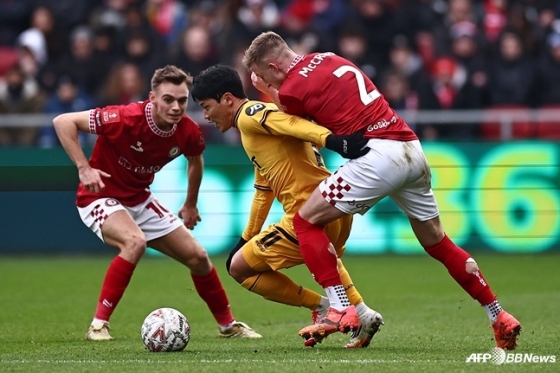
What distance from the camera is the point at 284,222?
26.9ft

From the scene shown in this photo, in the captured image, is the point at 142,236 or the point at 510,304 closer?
the point at 142,236

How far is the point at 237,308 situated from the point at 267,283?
9.71 feet

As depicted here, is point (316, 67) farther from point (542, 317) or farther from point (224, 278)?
point (224, 278)

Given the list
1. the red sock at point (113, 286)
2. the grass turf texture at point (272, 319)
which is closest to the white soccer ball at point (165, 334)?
the grass turf texture at point (272, 319)

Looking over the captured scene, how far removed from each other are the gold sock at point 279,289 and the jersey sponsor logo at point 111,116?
179cm

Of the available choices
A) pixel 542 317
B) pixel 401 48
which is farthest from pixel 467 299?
pixel 401 48

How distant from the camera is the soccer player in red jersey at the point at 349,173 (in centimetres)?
753

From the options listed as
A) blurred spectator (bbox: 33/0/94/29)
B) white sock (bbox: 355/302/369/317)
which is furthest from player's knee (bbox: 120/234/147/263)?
blurred spectator (bbox: 33/0/94/29)

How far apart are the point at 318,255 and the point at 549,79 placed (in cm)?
952

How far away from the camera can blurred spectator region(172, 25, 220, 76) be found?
1692 cm

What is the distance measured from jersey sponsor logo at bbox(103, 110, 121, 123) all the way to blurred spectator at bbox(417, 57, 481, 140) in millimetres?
7248

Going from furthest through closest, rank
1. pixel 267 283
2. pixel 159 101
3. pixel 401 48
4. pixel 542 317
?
pixel 401 48
pixel 542 317
pixel 159 101
pixel 267 283

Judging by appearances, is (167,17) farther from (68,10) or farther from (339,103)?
(339,103)

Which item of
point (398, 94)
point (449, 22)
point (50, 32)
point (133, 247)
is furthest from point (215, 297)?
point (50, 32)
